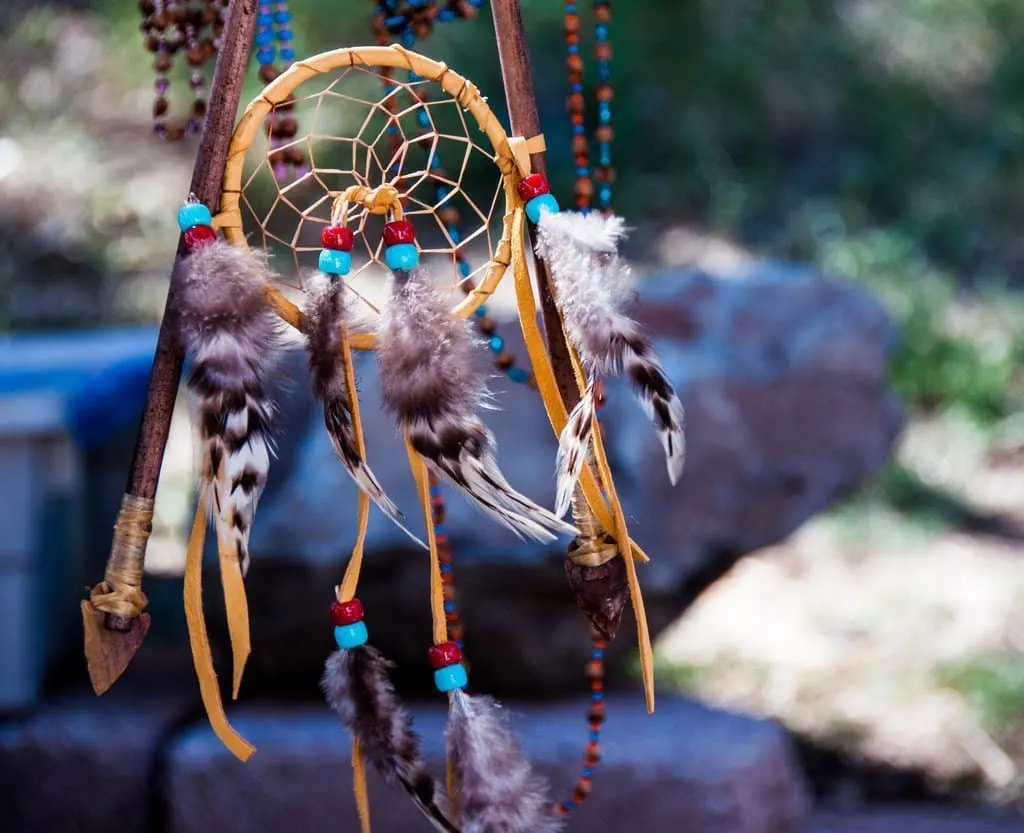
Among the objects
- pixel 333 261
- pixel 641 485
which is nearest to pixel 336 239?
pixel 333 261

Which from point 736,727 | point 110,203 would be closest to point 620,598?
point 736,727

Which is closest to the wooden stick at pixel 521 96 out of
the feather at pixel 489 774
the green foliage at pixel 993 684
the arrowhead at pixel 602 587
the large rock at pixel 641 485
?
the arrowhead at pixel 602 587

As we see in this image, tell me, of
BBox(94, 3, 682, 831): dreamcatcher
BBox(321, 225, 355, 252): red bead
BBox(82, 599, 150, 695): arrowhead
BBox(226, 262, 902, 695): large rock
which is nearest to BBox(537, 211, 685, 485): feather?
BBox(94, 3, 682, 831): dreamcatcher

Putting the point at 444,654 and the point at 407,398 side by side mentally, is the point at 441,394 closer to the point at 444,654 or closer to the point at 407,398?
the point at 407,398

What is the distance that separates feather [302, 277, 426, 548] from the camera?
0.72 metres

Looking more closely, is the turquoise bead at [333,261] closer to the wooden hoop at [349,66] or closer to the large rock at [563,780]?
the wooden hoop at [349,66]

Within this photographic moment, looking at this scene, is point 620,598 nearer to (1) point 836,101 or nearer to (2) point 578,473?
(2) point 578,473

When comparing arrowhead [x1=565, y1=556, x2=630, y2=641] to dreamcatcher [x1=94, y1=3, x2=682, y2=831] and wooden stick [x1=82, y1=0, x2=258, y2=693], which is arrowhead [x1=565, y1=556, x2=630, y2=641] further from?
wooden stick [x1=82, y1=0, x2=258, y2=693]

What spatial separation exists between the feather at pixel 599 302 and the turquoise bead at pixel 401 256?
0.09m

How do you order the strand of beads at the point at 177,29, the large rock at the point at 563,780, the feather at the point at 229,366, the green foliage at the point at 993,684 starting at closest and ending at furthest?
1. the feather at the point at 229,366
2. the strand of beads at the point at 177,29
3. the large rock at the point at 563,780
4. the green foliage at the point at 993,684

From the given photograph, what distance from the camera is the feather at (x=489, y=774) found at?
0.74m

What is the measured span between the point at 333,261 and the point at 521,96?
18 centimetres

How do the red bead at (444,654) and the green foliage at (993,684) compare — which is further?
the green foliage at (993,684)

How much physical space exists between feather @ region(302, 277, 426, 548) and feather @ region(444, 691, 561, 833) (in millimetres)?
124
